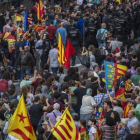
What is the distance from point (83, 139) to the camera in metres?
16.5

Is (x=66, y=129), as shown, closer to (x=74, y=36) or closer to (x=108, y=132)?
(x=108, y=132)

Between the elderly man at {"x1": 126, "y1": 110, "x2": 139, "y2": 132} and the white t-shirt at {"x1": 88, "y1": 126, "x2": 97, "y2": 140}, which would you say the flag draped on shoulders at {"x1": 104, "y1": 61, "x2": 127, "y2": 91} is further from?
the white t-shirt at {"x1": 88, "y1": 126, "x2": 97, "y2": 140}

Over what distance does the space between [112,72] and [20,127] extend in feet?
15.8

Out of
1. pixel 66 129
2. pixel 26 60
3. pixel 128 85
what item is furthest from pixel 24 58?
pixel 66 129

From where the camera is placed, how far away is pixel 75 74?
813 inches

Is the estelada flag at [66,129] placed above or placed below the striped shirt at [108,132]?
above

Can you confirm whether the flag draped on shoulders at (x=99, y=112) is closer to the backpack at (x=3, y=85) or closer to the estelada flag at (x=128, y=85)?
the estelada flag at (x=128, y=85)

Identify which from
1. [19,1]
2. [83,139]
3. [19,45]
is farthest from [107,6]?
[83,139]

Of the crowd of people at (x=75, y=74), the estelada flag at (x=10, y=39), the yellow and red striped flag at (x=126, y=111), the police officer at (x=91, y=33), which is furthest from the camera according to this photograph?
the police officer at (x=91, y=33)

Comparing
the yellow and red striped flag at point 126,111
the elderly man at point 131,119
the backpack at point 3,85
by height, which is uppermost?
the elderly man at point 131,119

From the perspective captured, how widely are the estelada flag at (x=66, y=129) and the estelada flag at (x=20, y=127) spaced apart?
2.53 feet

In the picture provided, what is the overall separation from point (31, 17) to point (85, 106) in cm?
1439

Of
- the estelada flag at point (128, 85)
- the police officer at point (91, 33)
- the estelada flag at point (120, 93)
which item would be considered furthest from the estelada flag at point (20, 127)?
the police officer at point (91, 33)

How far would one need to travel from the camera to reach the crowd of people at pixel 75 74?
16641mm
